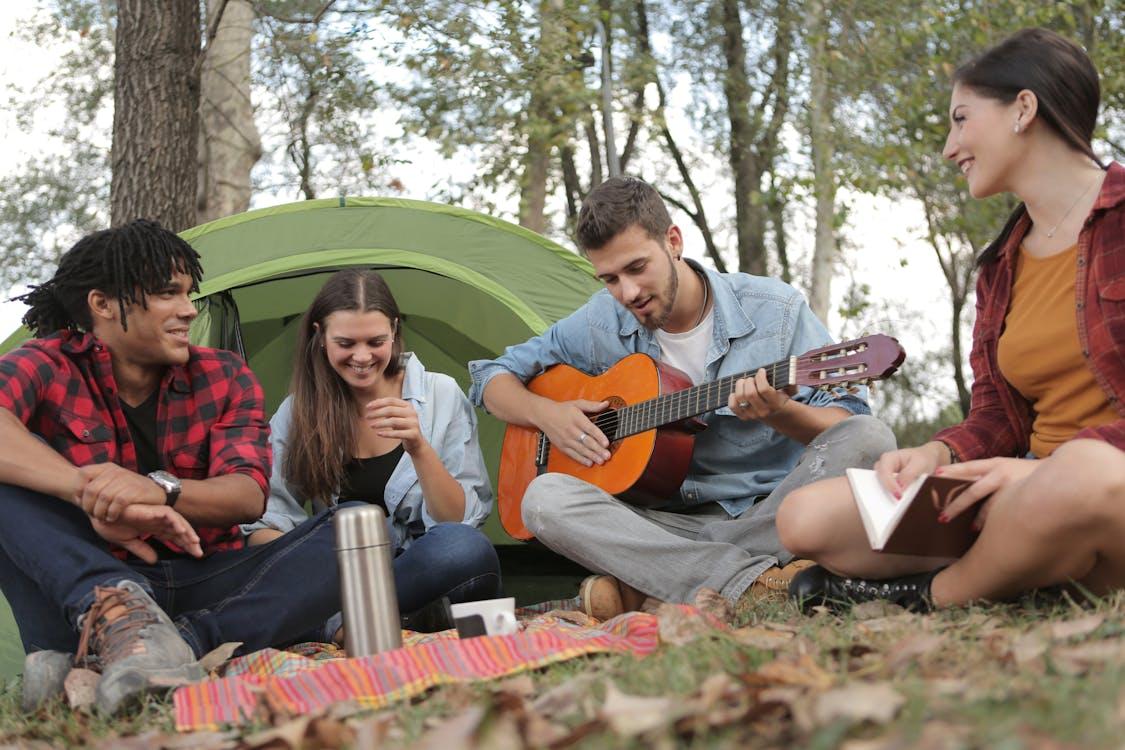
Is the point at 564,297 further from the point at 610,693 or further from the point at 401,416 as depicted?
the point at 610,693

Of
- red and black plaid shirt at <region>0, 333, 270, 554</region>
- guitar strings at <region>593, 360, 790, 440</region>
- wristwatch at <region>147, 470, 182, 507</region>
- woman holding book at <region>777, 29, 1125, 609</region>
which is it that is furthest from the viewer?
guitar strings at <region>593, 360, 790, 440</region>

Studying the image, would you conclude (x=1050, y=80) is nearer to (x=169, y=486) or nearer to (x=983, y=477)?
(x=983, y=477)

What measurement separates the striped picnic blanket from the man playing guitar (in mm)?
808

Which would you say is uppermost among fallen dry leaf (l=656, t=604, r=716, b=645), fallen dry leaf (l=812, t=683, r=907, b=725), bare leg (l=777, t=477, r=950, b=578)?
bare leg (l=777, t=477, r=950, b=578)

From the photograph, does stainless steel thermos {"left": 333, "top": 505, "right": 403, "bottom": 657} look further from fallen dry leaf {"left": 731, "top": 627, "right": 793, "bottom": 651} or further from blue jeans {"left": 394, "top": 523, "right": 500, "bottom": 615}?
blue jeans {"left": 394, "top": 523, "right": 500, "bottom": 615}

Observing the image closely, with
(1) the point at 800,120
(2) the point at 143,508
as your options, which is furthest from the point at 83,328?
(1) the point at 800,120

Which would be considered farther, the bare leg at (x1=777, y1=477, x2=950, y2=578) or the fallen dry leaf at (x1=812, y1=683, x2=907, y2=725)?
the bare leg at (x1=777, y1=477, x2=950, y2=578)

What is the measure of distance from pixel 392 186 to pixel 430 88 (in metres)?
3.10

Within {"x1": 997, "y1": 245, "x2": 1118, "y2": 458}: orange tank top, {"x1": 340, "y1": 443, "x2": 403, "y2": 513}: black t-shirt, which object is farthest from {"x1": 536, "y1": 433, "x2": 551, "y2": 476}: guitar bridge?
{"x1": 997, "y1": 245, "x2": 1118, "y2": 458}: orange tank top

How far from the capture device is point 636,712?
1.48 metres

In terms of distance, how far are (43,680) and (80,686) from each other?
16 centimetres

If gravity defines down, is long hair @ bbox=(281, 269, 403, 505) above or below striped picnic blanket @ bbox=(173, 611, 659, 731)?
above

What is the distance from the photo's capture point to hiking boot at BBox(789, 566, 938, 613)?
251cm

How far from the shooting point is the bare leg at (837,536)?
257cm
